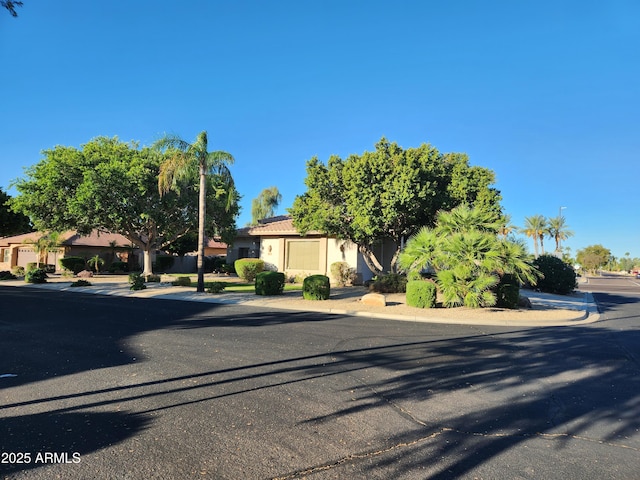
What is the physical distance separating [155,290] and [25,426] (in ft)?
55.6

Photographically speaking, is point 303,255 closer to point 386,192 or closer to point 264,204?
point 386,192

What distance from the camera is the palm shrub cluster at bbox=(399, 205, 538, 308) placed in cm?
1390

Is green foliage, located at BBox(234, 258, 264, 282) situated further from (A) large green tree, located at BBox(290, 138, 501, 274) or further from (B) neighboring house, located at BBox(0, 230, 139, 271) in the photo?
(B) neighboring house, located at BBox(0, 230, 139, 271)

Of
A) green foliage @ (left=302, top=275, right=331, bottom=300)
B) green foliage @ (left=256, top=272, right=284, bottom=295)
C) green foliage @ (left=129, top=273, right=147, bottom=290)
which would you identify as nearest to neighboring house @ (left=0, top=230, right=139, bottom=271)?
green foliage @ (left=129, top=273, right=147, bottom=290)

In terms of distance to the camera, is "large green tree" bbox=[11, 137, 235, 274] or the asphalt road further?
"large green tree" bbox=[11, 137, 235, 274]


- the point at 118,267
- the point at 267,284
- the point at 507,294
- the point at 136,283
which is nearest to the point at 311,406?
the point at 507,294

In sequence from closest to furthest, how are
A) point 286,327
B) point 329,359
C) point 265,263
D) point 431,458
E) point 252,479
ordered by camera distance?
point 252,479
point 431,458
point 329,359
point 286,327
point 265,263

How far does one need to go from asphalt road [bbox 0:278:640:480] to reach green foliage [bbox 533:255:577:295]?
664 inches

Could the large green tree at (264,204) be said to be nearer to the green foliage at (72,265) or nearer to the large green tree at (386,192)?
the green foliage at (72,265)

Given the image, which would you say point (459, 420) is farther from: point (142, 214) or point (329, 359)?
point (142, 214)

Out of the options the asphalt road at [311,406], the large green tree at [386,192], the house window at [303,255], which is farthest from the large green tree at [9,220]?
the asphalt road at [311,406]

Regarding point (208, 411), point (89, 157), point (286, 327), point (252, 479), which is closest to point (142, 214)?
point (89, 157)

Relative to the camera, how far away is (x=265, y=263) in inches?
1061

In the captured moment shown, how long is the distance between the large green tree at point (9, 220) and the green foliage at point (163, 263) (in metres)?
10.4
